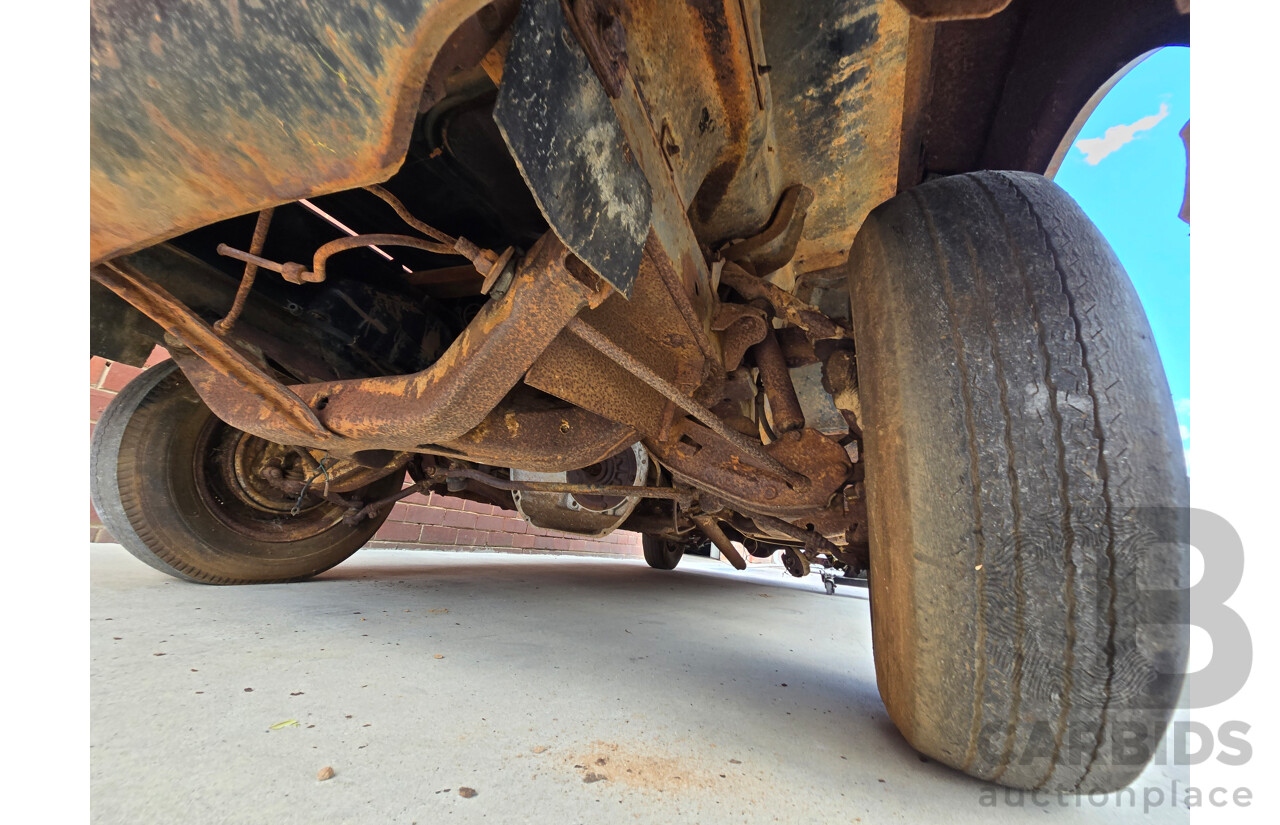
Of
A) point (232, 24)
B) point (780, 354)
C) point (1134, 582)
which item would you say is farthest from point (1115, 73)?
point (232, 24)

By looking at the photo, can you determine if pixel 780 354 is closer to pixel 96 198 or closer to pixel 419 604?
pixel 96 198

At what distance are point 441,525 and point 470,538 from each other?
42 cm

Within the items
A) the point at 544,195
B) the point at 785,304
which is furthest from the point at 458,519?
the point at 544,195

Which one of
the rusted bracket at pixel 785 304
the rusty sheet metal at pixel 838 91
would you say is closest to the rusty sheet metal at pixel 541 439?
the rusted bracket at pixel 785 304

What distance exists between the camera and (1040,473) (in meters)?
0.74

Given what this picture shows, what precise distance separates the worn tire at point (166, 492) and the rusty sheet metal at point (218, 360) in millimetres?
719

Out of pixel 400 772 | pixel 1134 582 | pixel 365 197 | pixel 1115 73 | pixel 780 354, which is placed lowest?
pixel 400 772

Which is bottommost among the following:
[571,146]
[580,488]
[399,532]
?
[399,532]

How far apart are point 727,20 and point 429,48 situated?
0.55 m

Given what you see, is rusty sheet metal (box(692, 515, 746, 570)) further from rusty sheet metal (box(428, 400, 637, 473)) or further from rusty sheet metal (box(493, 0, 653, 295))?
rusty sheet metal (box(493, 0, 653, 295))

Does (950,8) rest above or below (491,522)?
above

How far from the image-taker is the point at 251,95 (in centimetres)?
49

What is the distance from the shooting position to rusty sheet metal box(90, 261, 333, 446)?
91 centimetres

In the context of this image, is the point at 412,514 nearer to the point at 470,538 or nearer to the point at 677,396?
the point at 470,538
